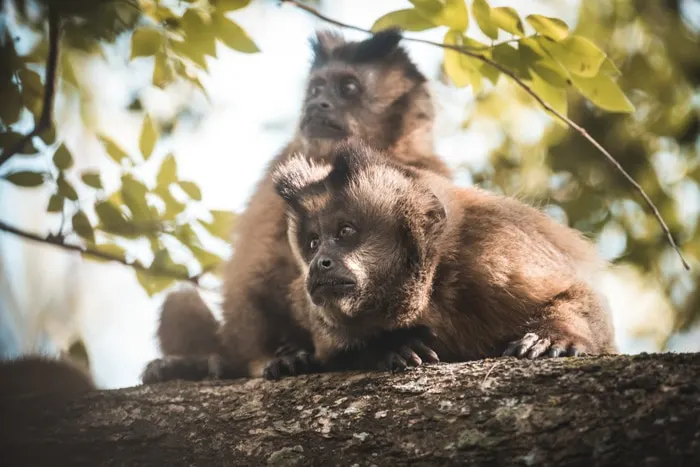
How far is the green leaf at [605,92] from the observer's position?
4323 millimetres

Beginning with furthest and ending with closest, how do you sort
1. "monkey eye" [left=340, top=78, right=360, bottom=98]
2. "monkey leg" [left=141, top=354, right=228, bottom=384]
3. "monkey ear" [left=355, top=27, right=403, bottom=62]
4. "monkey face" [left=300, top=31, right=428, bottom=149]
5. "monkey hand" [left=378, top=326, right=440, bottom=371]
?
"monkey ear" [left=355, top=27, right=403, bottom=62] < "monkey eye" [left=340, top=78, right=360, bottom=98] < "monkey face" [left=300, top=31, right=428, bottom=149] < "monkey leg" [left=141, top=354, right=228, bottom=384] < "monkey hand" [left=378, top=326, right=440, bottom=371]

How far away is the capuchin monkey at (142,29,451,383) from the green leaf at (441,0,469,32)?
132 centimetres

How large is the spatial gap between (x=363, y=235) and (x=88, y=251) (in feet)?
6.07

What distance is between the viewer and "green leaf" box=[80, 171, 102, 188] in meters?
4.58

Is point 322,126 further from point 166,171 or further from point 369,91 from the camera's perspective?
point 166,171

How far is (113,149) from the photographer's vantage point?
4.84 m

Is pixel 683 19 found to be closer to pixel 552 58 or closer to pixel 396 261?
pixel 552 58

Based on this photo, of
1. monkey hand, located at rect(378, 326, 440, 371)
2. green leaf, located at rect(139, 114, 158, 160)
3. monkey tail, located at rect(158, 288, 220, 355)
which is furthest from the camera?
monkey tail, located at rect(158, 288, 220, 355)

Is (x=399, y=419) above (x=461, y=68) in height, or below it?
below

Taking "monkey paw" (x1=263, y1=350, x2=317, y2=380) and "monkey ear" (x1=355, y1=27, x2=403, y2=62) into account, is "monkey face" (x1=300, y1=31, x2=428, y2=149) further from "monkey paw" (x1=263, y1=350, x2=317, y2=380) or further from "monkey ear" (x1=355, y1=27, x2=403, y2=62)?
"monkey paw" (x1=263, y1=350, x2=317, y2=380)

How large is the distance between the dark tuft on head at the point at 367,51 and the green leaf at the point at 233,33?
375 centimetres

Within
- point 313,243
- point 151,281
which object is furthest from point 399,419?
point 151,281

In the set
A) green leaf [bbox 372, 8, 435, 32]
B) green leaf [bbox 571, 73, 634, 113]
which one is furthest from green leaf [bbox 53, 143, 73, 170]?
green leaf [bbox 571, 73, 634, 113]

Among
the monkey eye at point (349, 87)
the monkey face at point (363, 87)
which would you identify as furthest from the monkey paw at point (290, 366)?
the monkey eye at point (349, 87)
